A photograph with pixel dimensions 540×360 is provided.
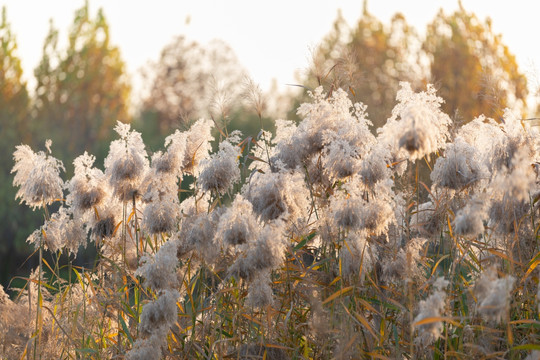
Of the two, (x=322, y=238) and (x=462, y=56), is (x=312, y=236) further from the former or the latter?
(x=462, y=56)

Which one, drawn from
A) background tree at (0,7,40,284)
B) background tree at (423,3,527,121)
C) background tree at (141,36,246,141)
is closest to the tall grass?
background tree at (423,3,527,121)

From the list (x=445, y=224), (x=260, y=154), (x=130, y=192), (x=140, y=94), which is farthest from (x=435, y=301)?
(x=140, y=94)

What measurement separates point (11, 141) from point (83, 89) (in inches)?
116

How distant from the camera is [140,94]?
2577 centimetres

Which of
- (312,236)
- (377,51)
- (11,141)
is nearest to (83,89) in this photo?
(11,141)

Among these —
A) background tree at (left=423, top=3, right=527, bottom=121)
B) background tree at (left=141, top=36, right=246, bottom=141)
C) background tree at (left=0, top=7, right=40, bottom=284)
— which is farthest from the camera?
background tree at (left=141, top=36, right=246, bottom=141)

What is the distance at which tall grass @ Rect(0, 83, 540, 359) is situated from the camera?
2834 mm

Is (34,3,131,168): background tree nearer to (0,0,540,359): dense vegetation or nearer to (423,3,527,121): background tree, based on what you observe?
(423,3,527,121): background tree

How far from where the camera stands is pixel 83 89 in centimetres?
1972

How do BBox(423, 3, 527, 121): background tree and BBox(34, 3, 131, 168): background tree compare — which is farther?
BBox(34, 3, 131, 168): background tree

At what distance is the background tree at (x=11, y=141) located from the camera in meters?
17.0

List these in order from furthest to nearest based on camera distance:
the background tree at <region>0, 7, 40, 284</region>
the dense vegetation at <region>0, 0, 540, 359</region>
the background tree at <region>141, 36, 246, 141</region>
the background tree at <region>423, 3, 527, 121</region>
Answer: the background tree at <region>141, 36, 246, 141</region>
the background tree at <region>0, 7, 40, 284</region>
the background tree at <region>423, 3, 527, 121</region>
the dense vegetation at <region>0, 0, 540, 359</region>

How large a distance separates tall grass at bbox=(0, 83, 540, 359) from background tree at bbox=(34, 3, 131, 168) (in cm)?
1514

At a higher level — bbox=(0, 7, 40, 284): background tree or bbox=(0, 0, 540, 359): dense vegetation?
bbox=(0, 7, 40, 284): background tree
